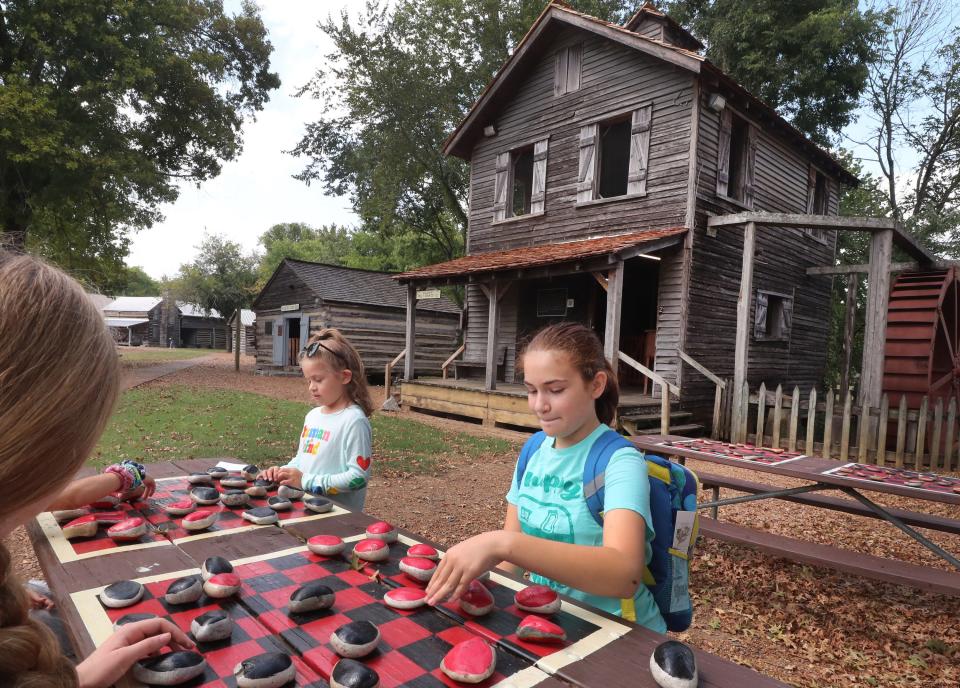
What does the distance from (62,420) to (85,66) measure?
2031 cm

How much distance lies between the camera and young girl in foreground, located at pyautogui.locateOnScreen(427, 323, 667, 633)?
1280mm

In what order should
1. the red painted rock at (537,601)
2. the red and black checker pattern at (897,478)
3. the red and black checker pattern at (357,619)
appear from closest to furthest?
the red and black checker pattern at (357,619), the red painted rock at (537,601), the red and black checker pattern at (897,478)

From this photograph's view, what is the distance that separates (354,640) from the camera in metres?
1.08

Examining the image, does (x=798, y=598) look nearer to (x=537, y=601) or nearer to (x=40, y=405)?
(x=537, y=601)

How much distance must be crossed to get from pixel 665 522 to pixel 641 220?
10119 mm

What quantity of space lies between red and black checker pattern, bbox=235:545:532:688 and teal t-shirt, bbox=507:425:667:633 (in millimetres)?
521

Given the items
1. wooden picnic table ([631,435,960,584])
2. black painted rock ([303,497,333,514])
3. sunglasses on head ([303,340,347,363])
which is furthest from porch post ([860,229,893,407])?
black painted rock ([303,497,333,514])

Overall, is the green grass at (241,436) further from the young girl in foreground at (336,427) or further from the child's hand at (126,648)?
the child's hand at (126,648)

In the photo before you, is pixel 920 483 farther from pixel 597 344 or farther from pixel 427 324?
pixel 427 324

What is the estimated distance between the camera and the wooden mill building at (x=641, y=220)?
10250 millimetres

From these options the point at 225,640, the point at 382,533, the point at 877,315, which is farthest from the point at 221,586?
the point at 877,315

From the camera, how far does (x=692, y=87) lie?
1016 cm

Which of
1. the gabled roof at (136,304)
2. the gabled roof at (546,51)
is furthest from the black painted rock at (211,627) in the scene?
the gabled roof at (136,304)

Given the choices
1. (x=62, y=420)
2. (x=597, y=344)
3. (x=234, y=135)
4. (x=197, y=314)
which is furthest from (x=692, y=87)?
(x=197, y=314)
